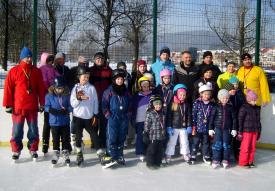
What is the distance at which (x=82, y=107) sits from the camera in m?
5.29

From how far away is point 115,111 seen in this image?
17.4 feet

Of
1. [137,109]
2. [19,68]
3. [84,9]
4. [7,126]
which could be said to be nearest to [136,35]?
[84,9]

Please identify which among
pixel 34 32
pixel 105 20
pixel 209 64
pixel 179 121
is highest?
pixel 105 20

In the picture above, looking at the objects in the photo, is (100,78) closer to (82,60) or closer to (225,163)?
(82,60)

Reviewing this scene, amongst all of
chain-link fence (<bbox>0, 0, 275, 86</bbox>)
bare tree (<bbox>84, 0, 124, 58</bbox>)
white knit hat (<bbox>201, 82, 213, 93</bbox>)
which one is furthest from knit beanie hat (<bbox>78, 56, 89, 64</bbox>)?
white knit hat (<bbox>201, 82, 213, 93</bbox>)

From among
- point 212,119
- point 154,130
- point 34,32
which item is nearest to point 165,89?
point 154,130

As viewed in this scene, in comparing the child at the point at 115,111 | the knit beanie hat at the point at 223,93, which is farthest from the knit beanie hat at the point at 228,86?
the child at the point at 115,111

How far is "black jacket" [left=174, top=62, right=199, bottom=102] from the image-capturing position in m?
5.75

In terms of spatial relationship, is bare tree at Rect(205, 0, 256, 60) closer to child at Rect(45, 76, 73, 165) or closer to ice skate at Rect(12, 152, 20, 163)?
child at Rect(45, 76, 73, 165)

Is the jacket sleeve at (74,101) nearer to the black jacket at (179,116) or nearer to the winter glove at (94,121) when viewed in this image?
the winter glove at (94,121)

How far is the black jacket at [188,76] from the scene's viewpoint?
5.75 meters

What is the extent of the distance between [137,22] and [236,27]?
71.9 inches

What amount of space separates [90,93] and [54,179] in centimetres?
125

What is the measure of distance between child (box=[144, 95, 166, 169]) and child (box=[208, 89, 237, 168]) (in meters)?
0.70
